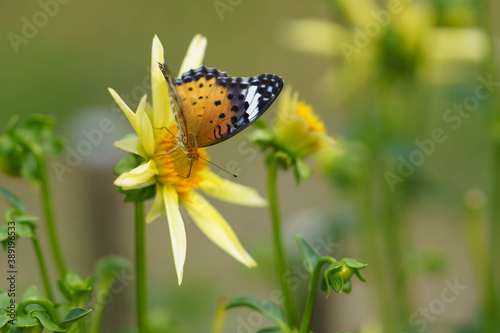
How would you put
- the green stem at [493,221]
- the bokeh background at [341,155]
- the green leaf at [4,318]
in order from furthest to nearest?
the bokeh background at [341,155] → the green stem at [493,221] → the green leaf at [4,318]

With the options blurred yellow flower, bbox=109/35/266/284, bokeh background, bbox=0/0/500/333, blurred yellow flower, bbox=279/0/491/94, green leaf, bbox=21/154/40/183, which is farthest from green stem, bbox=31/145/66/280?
blurred yellow flower, bbox=279/0/491/94

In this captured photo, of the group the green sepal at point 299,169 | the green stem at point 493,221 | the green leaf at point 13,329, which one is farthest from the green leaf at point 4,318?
the green stem at point 493,221

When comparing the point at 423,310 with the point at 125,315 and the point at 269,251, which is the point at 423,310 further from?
the point at 125,315

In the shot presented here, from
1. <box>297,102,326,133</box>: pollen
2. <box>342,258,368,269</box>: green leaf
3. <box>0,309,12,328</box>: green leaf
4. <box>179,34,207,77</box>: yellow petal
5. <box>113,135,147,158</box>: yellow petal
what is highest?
<box>179,34,207,77</box>: yellow petal

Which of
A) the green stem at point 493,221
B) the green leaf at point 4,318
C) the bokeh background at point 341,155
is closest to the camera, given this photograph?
the green leaf at point 4,318

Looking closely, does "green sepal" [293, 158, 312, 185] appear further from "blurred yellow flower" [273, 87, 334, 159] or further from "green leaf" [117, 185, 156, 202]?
"green leaf" [117, 185, 156, 202]

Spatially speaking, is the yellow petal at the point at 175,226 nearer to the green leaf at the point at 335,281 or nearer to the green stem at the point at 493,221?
the green leaf at the point at 335,281
